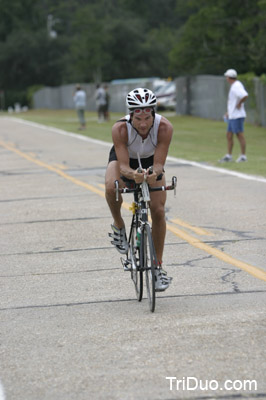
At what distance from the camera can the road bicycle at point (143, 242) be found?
6965 mm

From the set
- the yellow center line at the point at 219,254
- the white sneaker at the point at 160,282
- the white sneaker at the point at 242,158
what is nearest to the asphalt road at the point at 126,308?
the yellow center line at the point at 219,254

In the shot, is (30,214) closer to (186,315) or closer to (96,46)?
(186,315)

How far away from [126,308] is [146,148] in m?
1.33

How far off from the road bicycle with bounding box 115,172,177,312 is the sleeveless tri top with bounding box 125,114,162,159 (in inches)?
10.5

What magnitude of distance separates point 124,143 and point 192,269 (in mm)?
1806

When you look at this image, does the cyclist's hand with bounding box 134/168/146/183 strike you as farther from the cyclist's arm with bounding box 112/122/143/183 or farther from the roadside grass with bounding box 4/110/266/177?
the roadside grass with bounding box 4/110/266/177

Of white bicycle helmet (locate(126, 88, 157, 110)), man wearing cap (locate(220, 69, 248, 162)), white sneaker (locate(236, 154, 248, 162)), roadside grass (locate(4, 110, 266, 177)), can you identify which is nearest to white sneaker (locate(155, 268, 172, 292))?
white bicycle helmet (locate(126, 88, 157, 110))

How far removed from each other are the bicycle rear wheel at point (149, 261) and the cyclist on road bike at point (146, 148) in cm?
19

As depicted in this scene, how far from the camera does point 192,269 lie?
8680mm

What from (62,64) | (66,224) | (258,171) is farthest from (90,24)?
(66,224)

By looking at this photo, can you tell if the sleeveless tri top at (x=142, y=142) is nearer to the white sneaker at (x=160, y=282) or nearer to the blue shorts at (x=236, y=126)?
the white sneaker at (x=160, y=282)

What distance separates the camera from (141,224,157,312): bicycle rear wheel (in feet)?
22.4

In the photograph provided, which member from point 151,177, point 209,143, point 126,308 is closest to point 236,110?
point 209,143

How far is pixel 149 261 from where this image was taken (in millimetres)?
7141
